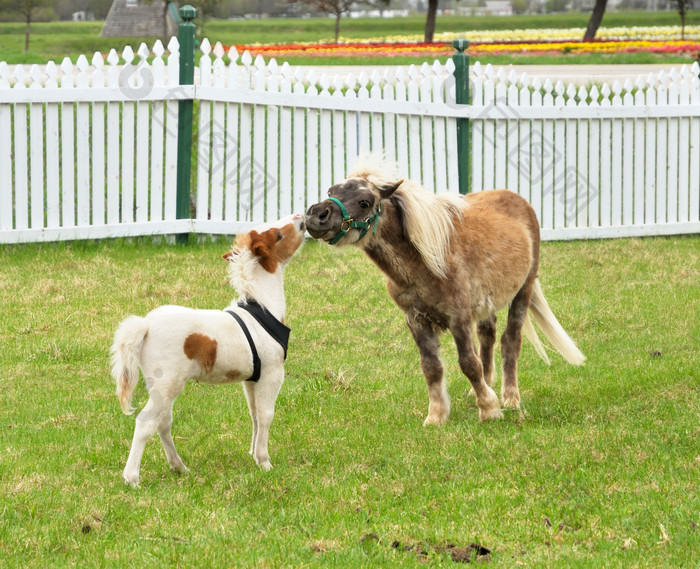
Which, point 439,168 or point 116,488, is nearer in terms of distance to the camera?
point 116,488

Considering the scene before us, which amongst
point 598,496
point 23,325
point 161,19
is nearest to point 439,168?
point 23,325

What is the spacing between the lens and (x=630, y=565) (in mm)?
3758

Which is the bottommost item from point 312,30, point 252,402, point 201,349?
point 252,402

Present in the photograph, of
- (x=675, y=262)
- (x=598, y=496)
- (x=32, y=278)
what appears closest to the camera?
(x=598, y=496)

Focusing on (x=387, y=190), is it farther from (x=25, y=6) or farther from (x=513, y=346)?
(x=25, y=6)

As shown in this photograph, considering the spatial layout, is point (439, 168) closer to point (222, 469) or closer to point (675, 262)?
point (675, 262)

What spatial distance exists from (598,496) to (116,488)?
233cm

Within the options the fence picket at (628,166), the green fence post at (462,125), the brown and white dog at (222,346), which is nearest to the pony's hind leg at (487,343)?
the brown and white dog at (222,346)

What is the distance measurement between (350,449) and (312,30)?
4923 centimetres

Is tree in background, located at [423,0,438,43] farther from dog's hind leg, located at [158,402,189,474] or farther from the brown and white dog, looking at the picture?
dog's hind leg, located at [158,402,189,474]

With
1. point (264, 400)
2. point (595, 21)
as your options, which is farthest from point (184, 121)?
point (595, 21)

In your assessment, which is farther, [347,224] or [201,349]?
[347,224]

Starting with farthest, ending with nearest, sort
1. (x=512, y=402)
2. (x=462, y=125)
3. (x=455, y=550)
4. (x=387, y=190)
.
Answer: (x=462, y=125) → (x=512, y=402) → (x=387, y=190) → (x=455, y=550)

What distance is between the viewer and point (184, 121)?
32.8ft
